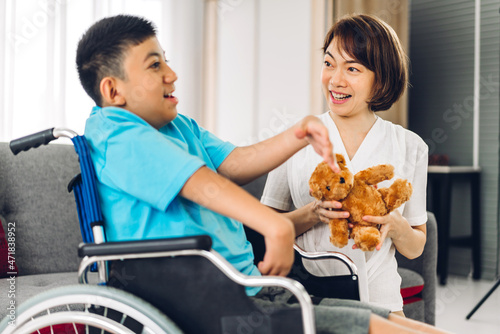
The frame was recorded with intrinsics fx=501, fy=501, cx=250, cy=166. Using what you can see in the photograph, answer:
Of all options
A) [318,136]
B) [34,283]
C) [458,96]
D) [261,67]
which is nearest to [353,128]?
[318,136]

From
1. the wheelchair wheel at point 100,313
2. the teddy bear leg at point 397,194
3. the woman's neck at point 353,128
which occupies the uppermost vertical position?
the woman's neck at point 353,128

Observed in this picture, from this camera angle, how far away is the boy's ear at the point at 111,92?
3.38ft

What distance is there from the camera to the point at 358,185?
1.20m

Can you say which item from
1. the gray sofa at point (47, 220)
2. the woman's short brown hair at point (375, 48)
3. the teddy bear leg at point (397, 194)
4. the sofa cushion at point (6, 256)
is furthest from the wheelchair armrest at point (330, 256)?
the sofa cushion at point (6, 256)

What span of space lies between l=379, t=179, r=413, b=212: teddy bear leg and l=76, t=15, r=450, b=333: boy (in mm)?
278

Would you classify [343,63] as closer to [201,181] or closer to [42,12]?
[201,181]

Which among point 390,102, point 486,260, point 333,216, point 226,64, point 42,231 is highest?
point 226,64

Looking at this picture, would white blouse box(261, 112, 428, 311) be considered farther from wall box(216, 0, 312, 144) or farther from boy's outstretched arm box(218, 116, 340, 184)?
wall box(216, 0, 312, 144)

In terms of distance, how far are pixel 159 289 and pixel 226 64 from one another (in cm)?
327

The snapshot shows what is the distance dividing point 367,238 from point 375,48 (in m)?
0.50

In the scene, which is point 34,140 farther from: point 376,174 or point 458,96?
point 458,96

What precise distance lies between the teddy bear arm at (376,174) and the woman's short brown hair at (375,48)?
0.25 metres

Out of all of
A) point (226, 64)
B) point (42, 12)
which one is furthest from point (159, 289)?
point (226, 64)

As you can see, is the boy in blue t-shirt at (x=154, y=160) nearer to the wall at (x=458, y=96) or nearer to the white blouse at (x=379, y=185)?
the white blouse at (x=379, y=185)
